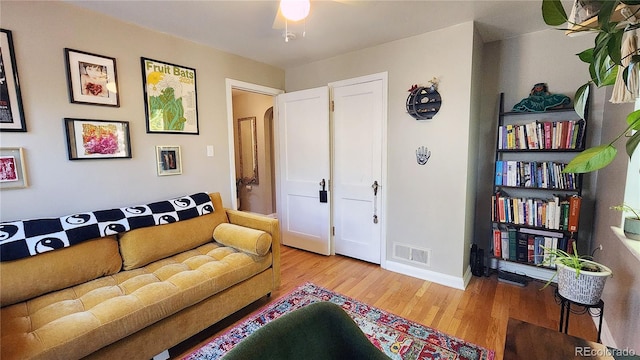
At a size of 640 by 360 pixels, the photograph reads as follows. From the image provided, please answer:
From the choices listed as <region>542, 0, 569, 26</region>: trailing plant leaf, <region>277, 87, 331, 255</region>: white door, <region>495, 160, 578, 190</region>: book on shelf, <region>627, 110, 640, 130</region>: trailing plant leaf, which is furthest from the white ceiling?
<region>627, 110, 640, 130</region>: trailing plant leaf

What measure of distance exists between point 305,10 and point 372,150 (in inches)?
67.1

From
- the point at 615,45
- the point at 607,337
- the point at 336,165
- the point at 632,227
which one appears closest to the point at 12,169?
the point at 336,165

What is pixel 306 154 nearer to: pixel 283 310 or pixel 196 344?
pixel 283 310

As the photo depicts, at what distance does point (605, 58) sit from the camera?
81 centimetres

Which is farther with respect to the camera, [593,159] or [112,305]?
[112,305]

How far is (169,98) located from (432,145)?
2542mm

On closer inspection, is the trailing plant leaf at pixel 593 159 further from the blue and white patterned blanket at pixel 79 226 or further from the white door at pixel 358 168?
the blue and white patterned blanket at pixel 79 226

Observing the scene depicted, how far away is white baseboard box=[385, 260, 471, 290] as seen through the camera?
101 inches

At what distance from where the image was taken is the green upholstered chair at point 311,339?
0.79m

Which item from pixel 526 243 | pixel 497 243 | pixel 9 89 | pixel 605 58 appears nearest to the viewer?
pixel 605 58

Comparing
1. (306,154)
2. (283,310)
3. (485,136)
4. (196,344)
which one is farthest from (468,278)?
(196,344)

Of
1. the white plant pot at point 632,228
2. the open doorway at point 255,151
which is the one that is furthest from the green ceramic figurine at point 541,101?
the open doorway at point 255,151

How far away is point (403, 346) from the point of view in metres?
1.81

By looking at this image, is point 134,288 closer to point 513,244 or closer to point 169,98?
point 169,98
